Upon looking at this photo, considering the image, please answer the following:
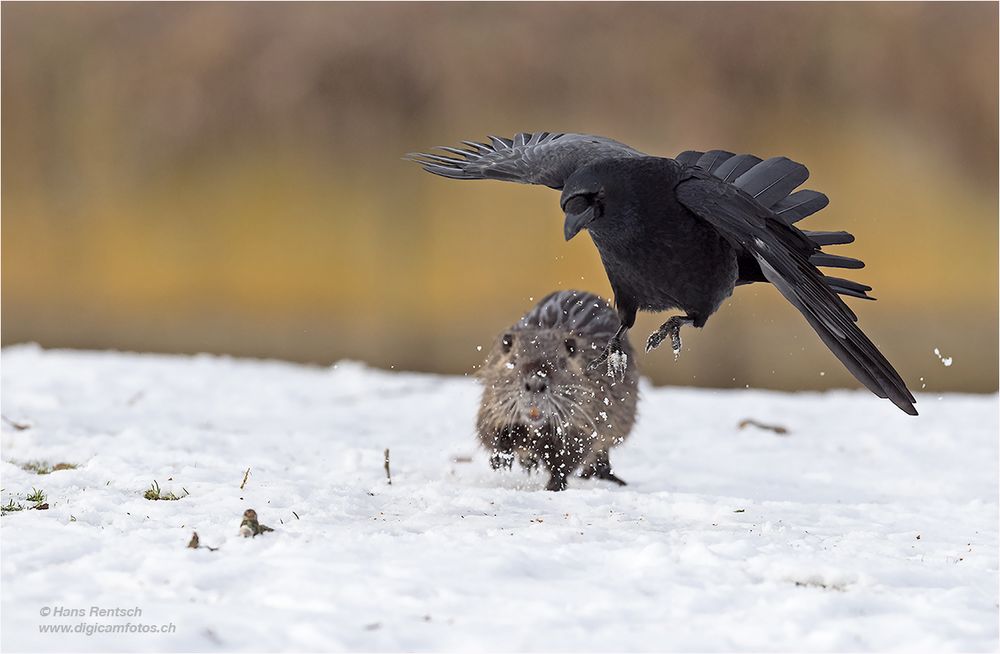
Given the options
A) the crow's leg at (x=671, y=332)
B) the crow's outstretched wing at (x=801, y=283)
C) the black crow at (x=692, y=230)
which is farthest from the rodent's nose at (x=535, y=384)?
the crow's outstretched wing at (x=801, y=283)

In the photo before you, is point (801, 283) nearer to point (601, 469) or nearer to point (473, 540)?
point (473, 540)

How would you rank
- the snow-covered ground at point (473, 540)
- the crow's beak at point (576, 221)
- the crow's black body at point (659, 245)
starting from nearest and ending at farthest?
the snow-covered ground at point (473, 540), the crow's beak at point (576, 221), the crow's black body at point (659, 245)

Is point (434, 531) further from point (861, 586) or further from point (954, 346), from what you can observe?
point (954, 346)

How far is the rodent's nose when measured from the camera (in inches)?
243

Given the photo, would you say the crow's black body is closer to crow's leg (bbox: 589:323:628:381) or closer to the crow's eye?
the crow's eye

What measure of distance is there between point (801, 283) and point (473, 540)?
5.83ft

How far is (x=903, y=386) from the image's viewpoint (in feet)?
15.2

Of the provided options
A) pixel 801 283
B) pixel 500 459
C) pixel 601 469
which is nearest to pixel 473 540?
pixel 801 283

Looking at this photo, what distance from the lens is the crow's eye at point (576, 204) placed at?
15.8 ft

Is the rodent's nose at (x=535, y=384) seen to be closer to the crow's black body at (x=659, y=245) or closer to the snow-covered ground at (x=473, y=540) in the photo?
the snow-covered ground at (x=473, y=540)

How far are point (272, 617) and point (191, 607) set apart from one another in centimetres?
28

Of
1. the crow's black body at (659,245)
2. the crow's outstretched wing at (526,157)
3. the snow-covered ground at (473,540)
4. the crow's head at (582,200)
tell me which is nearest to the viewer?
the snow-covered ground at (473,540)

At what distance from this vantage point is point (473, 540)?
423 cm

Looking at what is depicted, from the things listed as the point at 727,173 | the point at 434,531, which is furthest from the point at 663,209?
the point at 434,531
